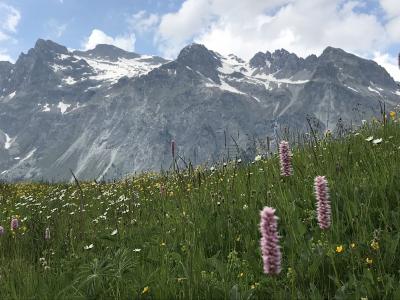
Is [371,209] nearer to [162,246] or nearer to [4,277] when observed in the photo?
[162,246]

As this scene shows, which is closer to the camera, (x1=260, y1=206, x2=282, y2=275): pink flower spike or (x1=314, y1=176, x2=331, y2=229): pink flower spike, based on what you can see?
(x1=260, y1=206, x2=282, y2=275): pink flower spike

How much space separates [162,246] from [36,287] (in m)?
1.56

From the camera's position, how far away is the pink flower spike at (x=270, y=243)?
237 centimetres

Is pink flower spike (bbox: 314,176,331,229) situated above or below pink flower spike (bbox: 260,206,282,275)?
above

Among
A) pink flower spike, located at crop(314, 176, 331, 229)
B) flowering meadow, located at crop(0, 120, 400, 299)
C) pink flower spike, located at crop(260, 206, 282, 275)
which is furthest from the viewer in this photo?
flowering meadow, located at crop(0, 120, 400, 299)

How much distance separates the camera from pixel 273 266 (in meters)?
2.39

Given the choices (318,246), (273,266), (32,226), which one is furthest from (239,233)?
(32,226)

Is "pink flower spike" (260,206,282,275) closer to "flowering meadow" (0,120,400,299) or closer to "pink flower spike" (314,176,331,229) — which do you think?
"flowering meadow" (0,120,400,299)

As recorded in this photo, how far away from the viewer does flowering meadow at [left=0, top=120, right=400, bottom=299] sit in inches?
149

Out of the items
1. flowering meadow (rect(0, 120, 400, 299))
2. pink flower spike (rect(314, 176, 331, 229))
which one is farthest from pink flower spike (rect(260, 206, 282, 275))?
pink flower spike (rect(314, 176, 331, 229))

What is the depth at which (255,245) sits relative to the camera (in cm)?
512

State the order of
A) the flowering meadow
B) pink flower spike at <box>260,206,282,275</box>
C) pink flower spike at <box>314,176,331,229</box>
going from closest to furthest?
pink flower spike at <box>260,206,282,275</box> < pink flower spike at <box>314,176,331,229</box> < the flowering meadow

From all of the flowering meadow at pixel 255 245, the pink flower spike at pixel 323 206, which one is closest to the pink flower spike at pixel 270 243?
the flowering meadow at pixel 255 245

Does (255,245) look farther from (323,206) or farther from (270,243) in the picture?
(270,243)
